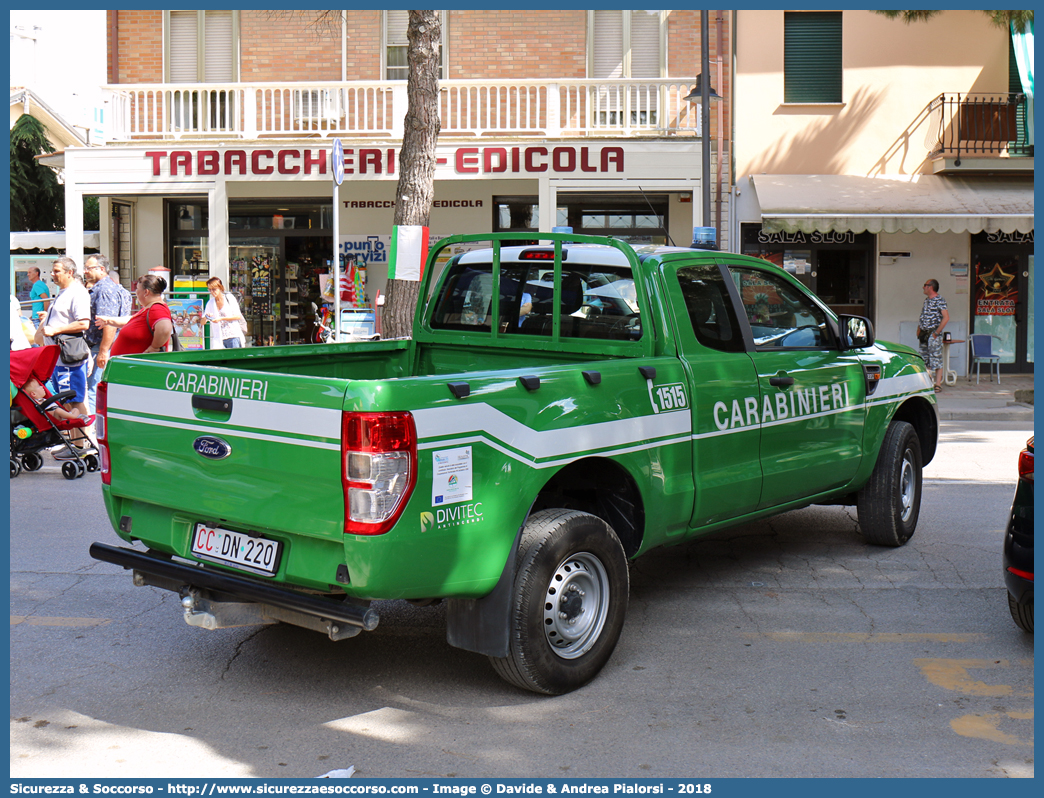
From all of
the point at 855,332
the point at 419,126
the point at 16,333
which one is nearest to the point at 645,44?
the point at 419,126

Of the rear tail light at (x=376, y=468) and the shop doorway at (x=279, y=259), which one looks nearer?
the rear tail light at (x=376, y=468)

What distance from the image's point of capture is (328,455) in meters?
3.88

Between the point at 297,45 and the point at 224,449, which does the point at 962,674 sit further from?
the point at 297,45

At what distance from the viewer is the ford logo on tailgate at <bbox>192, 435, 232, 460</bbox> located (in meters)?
4.20

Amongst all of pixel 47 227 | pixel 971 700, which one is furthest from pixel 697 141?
pixel 47 227

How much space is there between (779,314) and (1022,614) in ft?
6.70

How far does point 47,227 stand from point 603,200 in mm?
22027

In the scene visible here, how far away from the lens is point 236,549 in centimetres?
429

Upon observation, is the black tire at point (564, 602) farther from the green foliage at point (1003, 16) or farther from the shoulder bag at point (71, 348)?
the green foliage at point (1003, 16)

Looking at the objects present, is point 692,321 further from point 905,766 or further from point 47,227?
point 47,227

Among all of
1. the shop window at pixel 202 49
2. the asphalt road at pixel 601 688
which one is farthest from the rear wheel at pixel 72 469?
the shop window at pixel 202 49

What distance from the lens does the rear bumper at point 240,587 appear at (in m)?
3.98

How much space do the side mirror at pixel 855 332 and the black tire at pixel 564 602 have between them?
242 cm

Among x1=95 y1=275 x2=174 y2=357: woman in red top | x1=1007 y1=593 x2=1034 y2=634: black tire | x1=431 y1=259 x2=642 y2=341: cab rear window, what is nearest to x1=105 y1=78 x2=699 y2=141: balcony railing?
x1=95 y1=275 x2=174 y2=357: woman in red top
